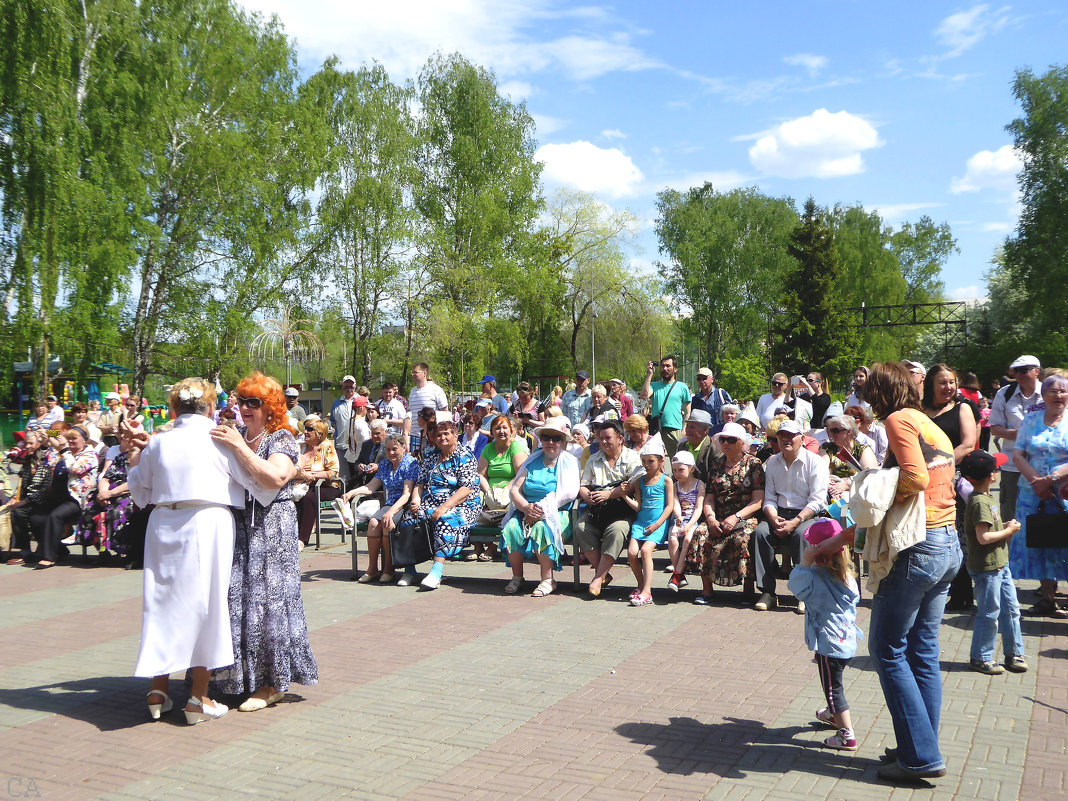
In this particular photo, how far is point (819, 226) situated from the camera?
184ft

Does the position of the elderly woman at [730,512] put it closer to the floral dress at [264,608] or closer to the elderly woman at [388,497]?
the elderly woman at [388,497]

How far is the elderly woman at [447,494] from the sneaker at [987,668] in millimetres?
5056

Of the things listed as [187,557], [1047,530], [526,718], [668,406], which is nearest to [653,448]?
[1047,530]

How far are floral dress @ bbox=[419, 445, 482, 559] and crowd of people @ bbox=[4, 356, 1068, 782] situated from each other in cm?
2

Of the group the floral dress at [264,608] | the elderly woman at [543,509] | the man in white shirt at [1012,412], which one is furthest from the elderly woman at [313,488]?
the man in white shirt at [1012,412]

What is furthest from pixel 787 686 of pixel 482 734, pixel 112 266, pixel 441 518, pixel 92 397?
pixel 92 397

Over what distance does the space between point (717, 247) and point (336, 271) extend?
28.1m

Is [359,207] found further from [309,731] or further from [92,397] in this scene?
[309,731]

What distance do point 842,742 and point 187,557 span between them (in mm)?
3804

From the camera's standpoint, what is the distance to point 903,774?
170 inches

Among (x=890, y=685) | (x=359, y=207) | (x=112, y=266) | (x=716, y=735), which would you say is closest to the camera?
(x=890, y=685)

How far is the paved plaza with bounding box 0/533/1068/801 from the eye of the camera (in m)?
4.45

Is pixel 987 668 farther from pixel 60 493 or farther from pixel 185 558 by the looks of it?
pixel 60 493

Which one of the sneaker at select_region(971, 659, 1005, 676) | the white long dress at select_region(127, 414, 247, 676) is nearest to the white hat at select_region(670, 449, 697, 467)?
the sneaker at select_region(971, 659, 1005, 676)
